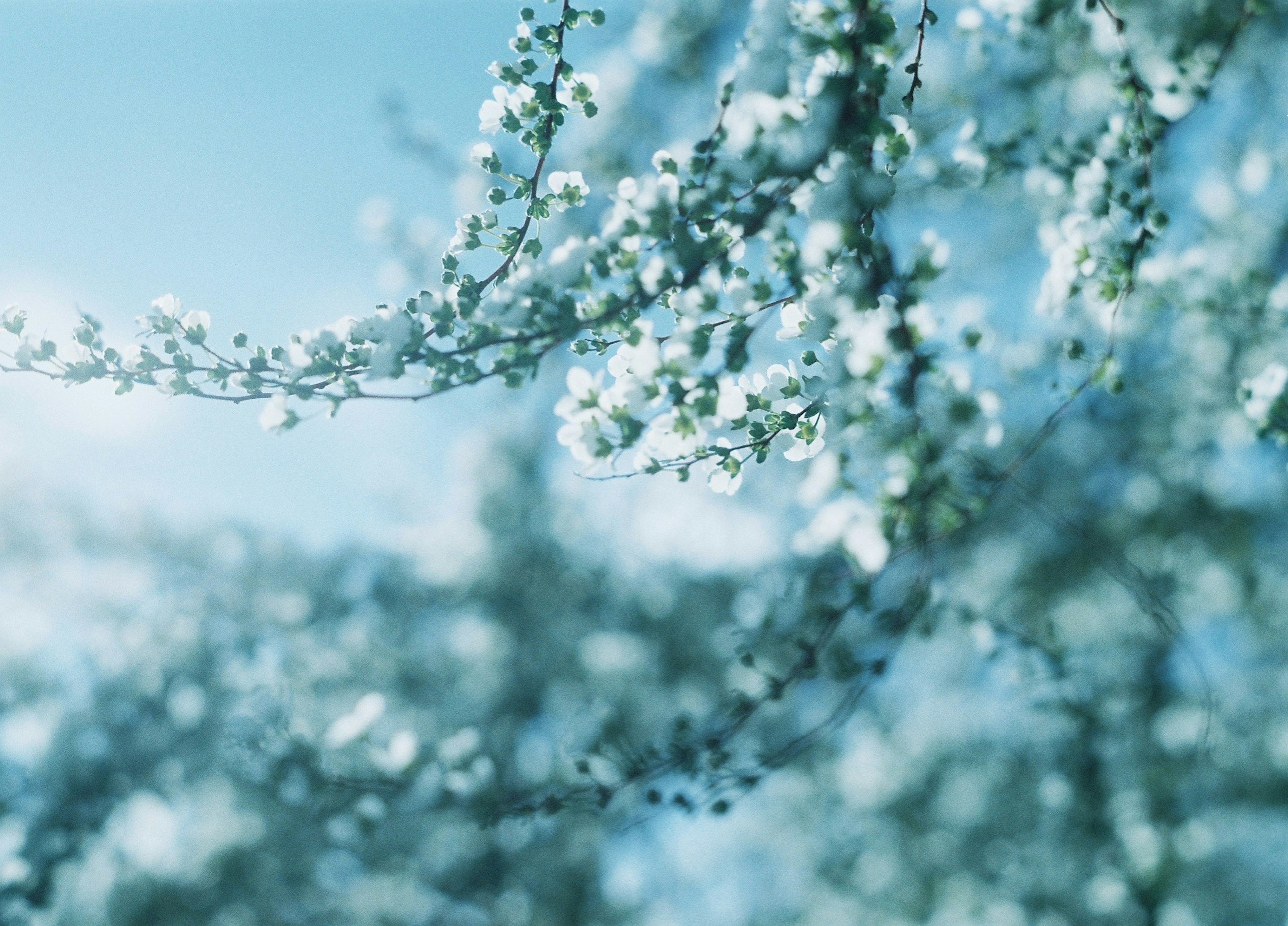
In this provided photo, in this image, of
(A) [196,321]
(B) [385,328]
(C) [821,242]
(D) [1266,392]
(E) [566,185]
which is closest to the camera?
(C) [821,242]

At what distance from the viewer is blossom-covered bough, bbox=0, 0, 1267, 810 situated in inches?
62.1

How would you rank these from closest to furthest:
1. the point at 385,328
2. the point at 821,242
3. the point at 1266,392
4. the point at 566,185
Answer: the point at 821,242
the point at 385,328
the point at 566,185
the point at 1266,392

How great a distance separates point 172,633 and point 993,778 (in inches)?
371

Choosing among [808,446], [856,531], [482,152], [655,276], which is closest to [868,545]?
[856,531]

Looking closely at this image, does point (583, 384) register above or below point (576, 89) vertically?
below

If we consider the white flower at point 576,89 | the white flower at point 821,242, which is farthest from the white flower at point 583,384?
A: the white flower at point 576,89

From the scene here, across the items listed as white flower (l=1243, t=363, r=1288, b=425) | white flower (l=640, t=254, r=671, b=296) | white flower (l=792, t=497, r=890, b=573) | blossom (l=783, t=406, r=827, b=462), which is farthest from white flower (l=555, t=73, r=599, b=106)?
white flower (l=1243, t=363, r=1288, b=425)

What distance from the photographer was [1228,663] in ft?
23.9

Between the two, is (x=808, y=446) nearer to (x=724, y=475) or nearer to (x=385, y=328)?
(x=724, y=475)

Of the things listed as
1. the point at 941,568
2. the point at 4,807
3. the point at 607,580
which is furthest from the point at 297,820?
the point at 941,568

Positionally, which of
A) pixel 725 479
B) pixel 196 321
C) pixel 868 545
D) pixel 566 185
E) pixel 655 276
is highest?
pixel 566 185

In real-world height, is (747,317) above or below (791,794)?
below

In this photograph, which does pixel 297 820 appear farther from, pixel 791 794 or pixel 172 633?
pixel 791 794

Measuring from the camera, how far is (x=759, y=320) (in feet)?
6.07
